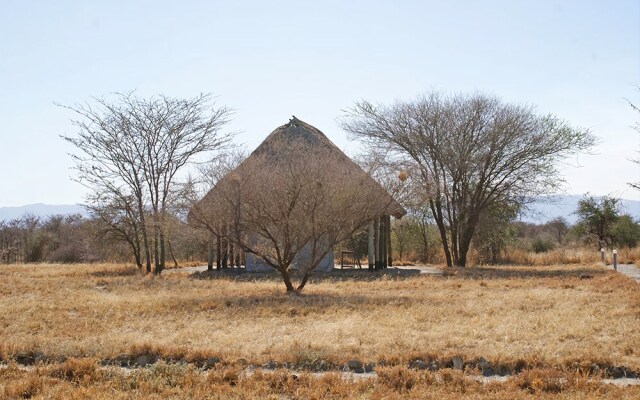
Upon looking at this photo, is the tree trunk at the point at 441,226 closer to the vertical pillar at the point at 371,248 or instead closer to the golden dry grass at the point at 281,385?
the vertical pillar at the point at 371,248

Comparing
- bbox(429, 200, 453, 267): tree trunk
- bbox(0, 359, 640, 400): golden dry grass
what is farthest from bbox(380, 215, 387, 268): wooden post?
bbox(0, 359, 640, 400): golden dry grass

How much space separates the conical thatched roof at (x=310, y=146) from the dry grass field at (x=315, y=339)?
2.52 m

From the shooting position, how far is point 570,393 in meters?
6.09

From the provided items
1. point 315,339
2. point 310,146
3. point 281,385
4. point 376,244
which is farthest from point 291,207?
point 376,244

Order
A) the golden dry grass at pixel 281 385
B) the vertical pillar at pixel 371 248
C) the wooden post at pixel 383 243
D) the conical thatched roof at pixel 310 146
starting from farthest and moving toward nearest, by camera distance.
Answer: the wooden post at pixel 383 243
the vertical pillar at pixel 371 248
the conical thatched roof at pixel 310 146
the golden dry grass at pixel 281 385

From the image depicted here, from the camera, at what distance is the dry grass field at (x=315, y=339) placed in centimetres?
643

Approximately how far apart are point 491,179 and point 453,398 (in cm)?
2036

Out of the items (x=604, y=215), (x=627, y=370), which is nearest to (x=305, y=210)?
(x=627, y=370)

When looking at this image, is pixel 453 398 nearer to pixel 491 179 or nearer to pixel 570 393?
pixel 570 393

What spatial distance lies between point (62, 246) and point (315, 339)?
27596mm

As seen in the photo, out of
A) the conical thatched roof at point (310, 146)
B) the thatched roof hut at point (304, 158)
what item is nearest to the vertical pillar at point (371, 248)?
the thatched roof hut at point (304, 158)

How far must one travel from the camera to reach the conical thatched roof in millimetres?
16641

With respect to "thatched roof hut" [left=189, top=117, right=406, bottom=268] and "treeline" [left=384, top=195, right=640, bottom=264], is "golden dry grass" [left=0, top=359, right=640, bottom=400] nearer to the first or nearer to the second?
"thatched roof hut" [left=189, top=117, right=406, bottom=268]

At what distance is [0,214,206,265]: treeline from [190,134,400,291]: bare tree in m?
12.1
